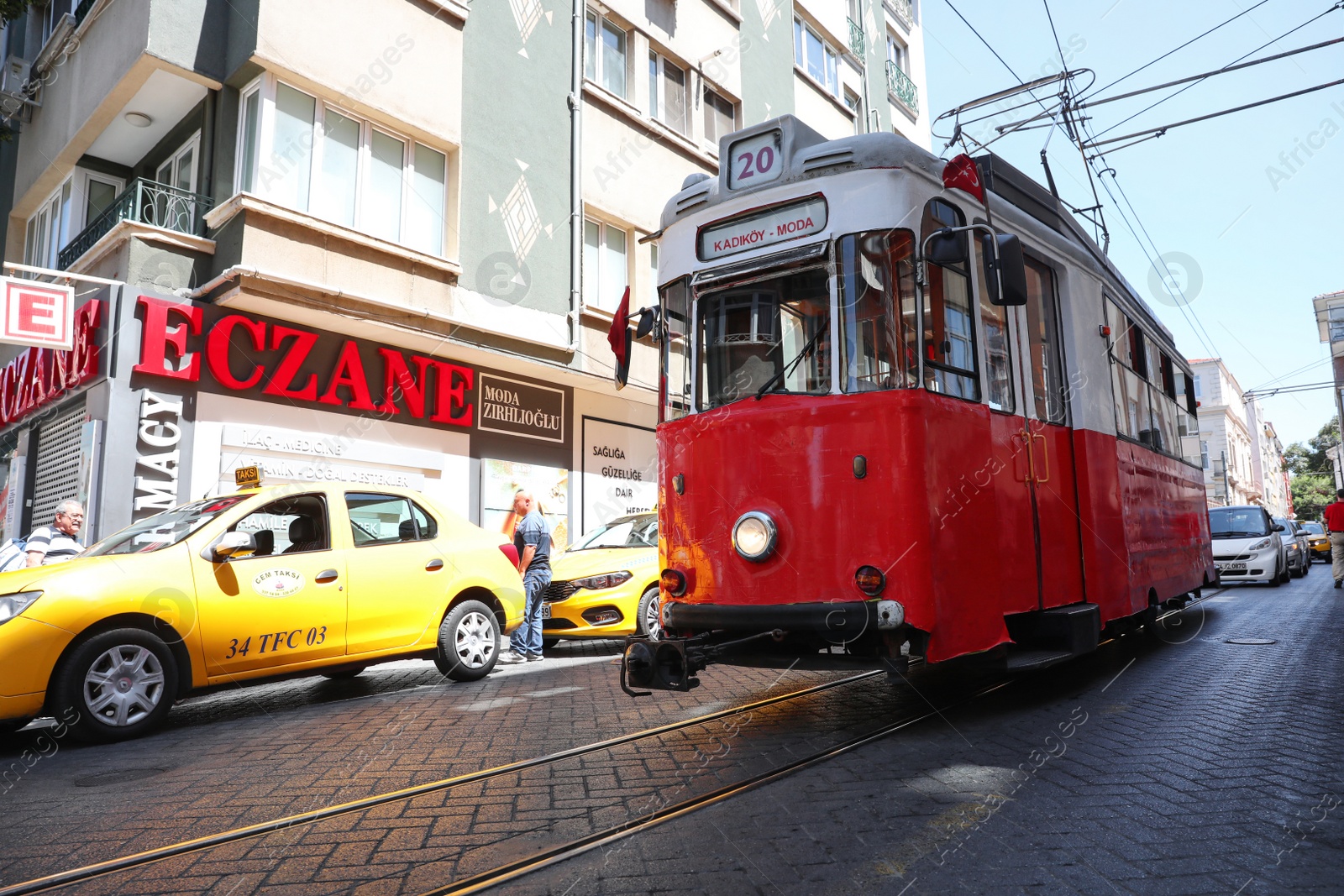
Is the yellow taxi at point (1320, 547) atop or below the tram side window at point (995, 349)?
below

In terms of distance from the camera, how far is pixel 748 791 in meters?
4.26

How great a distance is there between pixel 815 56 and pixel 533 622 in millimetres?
19372

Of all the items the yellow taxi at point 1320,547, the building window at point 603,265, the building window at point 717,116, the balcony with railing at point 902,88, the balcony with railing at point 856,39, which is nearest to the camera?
the building window at point 603,265

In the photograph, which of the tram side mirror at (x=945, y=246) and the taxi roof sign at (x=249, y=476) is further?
the taxi roof sign at (x=249, y=476)

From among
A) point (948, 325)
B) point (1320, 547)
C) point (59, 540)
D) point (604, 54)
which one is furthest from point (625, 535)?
point (1320, 547)

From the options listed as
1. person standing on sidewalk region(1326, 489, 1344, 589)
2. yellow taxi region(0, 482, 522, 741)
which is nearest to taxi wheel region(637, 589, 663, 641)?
yellow taxi region(0, 482, 522, 741)

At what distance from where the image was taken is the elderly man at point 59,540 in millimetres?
7555

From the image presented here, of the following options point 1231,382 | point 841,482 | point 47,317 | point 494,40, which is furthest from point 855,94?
point 1231,382

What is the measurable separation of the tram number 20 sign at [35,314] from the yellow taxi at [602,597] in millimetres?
6370


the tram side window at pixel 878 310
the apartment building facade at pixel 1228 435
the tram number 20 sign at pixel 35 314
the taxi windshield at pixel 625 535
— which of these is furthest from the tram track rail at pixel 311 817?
the apartment building facade at pixel 1228 435

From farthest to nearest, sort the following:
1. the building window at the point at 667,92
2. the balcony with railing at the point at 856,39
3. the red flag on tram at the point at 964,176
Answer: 1. the balcony with railing at the point at 856,39
2. the building window at the point at 667,92
3. the red flag on tram at the point at 964,176

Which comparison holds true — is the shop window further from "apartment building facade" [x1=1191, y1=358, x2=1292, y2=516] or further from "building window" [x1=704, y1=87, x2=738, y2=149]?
"apartment building facade" [x1=1191, y1=358, x2=1292, y2=516]

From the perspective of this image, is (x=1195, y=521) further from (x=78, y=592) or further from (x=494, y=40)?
(x=494, y=40)

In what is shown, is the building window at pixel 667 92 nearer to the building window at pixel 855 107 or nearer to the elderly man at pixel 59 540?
the building window at pixel 855 107
